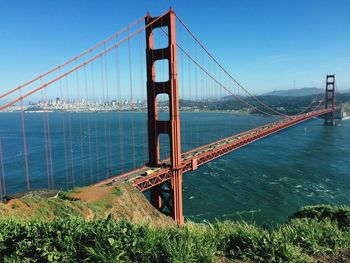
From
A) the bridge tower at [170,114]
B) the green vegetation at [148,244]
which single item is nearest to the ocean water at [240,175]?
the bridge tower at [170,114]

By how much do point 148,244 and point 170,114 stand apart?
51.2ft

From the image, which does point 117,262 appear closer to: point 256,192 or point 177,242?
point 177,242

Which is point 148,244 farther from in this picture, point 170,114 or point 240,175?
point 240,175

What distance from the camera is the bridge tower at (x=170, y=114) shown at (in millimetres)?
19125

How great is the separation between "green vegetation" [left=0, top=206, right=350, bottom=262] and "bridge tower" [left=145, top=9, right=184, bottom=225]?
1449 centimetres

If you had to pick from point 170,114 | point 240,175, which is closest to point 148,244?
point 170,114

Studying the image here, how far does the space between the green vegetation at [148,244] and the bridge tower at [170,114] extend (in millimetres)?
14485

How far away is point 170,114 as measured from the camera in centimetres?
1956

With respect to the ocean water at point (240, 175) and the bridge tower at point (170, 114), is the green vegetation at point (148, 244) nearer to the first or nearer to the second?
the ocean water at point (240, 175)

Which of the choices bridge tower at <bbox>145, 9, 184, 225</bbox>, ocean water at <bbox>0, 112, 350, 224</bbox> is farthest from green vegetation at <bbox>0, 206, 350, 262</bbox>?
bridge tower at <bbox>145, 9, 184, 225</bbox>

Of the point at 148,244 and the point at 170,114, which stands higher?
the point at 170,114

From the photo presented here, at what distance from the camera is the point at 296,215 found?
14.3 meters

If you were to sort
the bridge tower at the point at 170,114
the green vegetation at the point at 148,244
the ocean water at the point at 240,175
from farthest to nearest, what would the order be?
the ocean water at the point at 240,175, the bridge tower at the point at 170,114, the green vegetation at the point at 148,244

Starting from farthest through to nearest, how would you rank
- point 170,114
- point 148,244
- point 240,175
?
1. point 240,175
2. point 170,114
3. point 148,244
